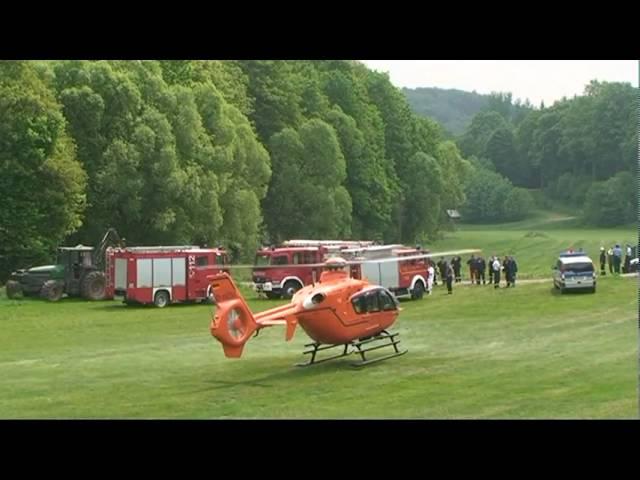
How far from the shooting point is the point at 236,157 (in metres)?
44.7

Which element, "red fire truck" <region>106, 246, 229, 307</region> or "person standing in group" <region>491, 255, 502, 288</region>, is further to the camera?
"person standing in group" <region>491, 255, 502, 288</region>

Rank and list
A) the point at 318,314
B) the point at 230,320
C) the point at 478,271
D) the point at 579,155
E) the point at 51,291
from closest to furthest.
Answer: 1. the point at 230,320
2. the point at 318,314
3. the point at 51,291
4. the point at 478,271
5. the point at 579,155

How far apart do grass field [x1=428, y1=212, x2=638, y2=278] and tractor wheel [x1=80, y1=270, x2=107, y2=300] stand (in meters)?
16.0

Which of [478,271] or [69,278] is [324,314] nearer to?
[478,271]

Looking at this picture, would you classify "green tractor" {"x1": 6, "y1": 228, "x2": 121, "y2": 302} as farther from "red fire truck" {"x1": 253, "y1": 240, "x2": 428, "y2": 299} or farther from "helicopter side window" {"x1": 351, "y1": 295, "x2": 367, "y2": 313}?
"helicopter side window" {"x1": 351, "y1": 295, "x2": 367, "y2": 313}

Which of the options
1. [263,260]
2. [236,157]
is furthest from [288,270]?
[236,157]

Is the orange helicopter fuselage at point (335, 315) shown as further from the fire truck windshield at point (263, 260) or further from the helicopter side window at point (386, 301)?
the fire truck windshield at point (263, 260)

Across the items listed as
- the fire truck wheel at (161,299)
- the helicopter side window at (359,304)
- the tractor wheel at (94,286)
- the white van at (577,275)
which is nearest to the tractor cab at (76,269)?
the tractor wheel at (94,286)

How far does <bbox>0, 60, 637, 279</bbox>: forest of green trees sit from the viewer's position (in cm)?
A: 3594

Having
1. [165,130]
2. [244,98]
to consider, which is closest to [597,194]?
[244,98]

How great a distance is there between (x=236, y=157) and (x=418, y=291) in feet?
54.1

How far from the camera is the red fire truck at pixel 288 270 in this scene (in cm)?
3173

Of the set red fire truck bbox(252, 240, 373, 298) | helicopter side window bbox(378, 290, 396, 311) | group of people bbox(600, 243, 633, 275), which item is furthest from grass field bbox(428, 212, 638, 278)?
helicopter side window bbox(378, 290, 396, 311)

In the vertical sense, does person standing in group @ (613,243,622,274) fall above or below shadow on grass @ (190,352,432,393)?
above
